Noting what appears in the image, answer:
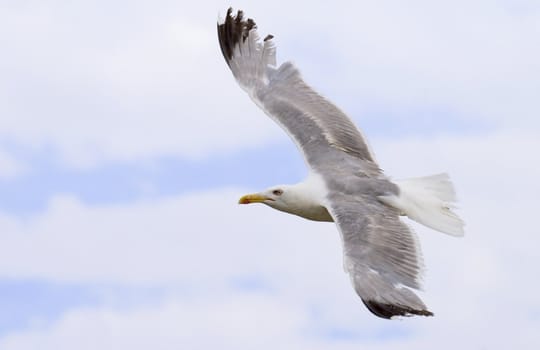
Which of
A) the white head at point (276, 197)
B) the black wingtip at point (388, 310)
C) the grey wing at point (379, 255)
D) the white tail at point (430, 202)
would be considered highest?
the white head at point (276, 197)

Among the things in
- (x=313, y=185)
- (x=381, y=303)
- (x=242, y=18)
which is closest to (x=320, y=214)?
(x=313, y=185)

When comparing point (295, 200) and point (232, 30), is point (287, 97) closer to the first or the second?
point (232, 30)

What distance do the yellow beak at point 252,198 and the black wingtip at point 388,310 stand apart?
11.3 feet

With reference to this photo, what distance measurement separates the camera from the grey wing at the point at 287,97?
18438 millimetres

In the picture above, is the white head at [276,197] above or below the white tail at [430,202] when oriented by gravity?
above

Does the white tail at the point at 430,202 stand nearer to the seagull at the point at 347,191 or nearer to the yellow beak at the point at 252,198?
the seagull at the point at 347,191

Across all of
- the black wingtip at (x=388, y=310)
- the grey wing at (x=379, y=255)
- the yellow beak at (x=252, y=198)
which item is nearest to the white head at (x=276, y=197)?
the yellow beak at (x=252, y=198)

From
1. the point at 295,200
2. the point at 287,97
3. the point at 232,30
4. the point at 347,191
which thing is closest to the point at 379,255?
the point at 347,191

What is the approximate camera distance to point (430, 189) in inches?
693

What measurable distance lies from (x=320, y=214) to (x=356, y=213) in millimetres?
950

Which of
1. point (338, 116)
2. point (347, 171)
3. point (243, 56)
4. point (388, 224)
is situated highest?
point (243, 56)

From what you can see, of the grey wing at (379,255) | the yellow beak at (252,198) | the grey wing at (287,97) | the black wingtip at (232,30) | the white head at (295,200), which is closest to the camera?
the grey wing at (379,255)

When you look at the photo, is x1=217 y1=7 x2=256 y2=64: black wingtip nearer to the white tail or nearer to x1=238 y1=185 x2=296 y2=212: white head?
x1=238 y1=185 x2=296 y2=212: white head

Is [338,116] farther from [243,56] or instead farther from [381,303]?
[381,303]
